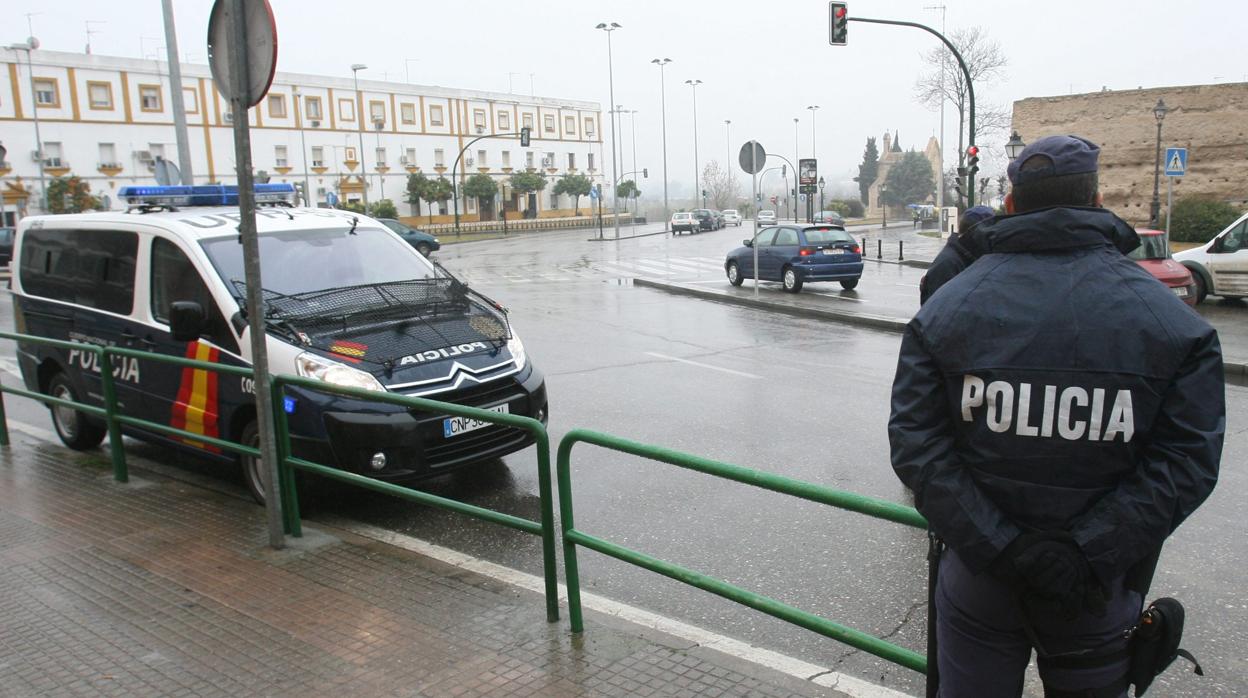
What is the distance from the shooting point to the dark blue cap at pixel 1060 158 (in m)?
2.19

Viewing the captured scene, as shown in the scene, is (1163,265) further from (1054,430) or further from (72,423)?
(72,423)

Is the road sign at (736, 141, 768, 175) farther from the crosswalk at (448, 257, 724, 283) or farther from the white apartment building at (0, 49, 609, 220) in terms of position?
the white apartment building at (0, 49, 609, 220)

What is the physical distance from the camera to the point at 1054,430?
2.07 meters

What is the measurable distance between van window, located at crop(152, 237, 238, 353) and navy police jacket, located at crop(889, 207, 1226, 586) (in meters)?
4.94

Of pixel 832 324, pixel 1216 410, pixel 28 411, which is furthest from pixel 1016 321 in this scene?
pixel 832 324

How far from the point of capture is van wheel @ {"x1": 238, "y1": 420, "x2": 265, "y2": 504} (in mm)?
5801

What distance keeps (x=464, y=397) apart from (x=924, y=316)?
4008 mm

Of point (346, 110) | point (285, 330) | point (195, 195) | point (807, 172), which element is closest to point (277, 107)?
point (346, 110)

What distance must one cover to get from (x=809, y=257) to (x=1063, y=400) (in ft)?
60.3

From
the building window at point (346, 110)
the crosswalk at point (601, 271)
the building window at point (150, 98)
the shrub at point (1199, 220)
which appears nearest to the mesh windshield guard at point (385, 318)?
the crosswalk at point (601, 271)

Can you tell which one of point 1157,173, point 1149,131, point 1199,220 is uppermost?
point 1149,131

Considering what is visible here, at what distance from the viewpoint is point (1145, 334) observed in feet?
6.72

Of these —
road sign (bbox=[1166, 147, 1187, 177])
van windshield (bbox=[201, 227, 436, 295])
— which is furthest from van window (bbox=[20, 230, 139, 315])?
road sign (bbox=[1166, 147, 1187, 177])

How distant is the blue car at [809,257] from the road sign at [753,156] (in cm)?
145
